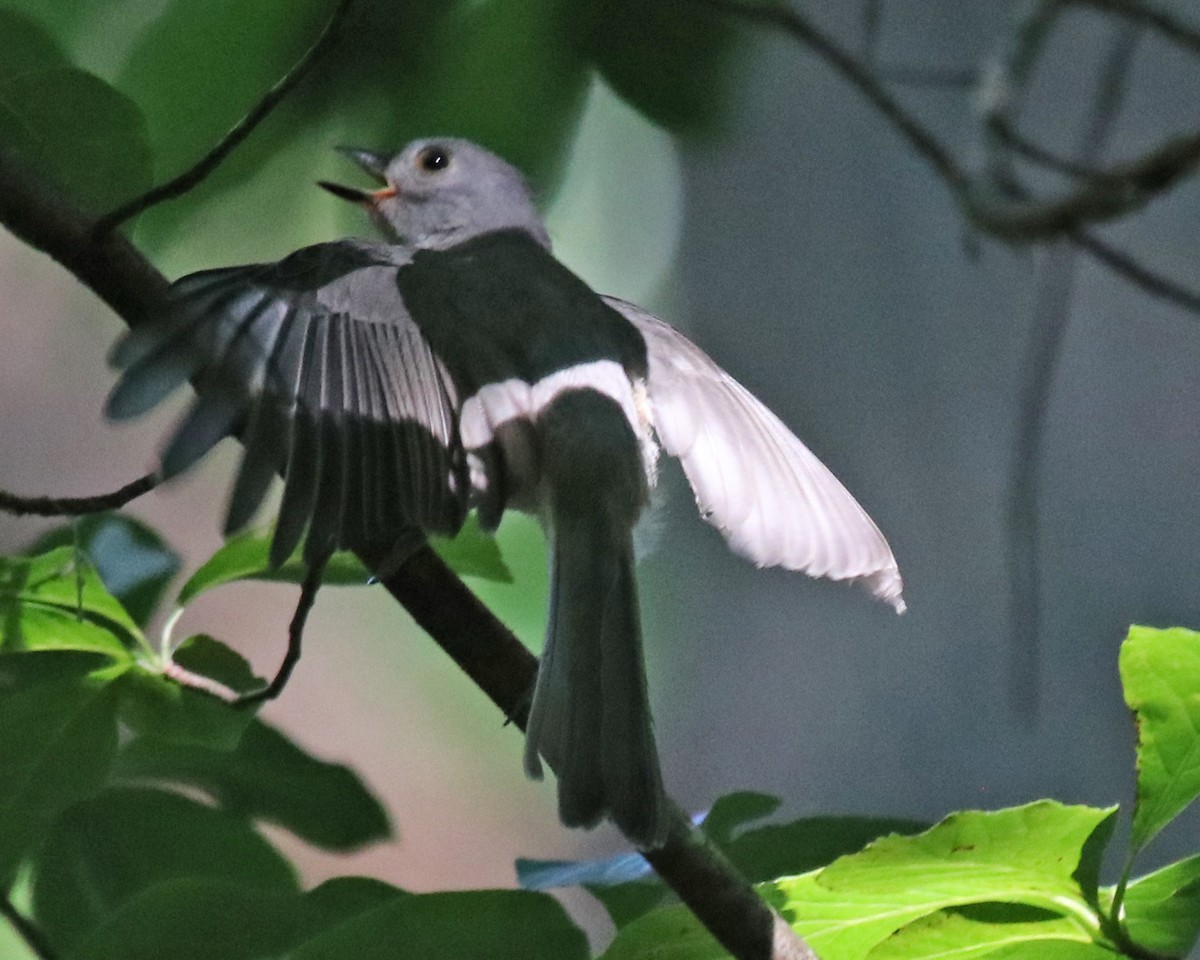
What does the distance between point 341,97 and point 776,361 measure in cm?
83

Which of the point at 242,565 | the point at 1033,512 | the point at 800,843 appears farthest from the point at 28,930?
the point at 1033,512

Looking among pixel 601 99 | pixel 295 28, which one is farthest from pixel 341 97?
pixel 601 99

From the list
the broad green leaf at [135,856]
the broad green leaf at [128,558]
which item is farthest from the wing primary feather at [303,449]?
the broad green leaf at [135,856]

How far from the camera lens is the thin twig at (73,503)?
680mm

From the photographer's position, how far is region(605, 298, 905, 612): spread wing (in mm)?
871

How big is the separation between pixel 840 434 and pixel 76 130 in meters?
1.35

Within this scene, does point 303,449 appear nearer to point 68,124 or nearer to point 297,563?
point 297,563

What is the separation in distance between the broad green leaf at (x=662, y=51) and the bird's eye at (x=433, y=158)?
18 centimetres

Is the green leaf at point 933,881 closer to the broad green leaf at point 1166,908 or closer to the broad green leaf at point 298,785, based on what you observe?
the broad green leaf at point 1166,908

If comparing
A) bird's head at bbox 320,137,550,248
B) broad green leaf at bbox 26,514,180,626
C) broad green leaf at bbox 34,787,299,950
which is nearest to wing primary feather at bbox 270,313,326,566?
broad green leaf at bbox 26,514,180,626

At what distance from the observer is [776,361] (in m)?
2.00

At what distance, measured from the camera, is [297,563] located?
0.79m

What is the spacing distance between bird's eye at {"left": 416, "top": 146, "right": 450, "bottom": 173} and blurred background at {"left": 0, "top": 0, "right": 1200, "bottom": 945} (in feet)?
0.71

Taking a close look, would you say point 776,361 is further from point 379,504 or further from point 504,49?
point 379,504
